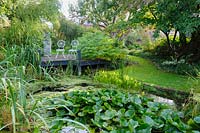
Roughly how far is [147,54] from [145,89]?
6.53m

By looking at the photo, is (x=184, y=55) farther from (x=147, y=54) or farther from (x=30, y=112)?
(x=30, y=112)

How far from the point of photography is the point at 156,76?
30.5ft

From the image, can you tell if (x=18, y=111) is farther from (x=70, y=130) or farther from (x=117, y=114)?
(x=117, y=114)

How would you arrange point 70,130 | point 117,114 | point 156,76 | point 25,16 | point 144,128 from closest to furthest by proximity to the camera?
point 144,128, point 70,130, point 117,114, point 156,76, point 25,16

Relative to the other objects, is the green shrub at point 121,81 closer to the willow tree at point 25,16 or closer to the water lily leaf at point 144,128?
the willow tree at point 25,16

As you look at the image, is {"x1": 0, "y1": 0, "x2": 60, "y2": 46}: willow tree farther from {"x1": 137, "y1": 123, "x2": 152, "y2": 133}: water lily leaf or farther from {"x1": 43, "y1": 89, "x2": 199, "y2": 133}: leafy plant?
{"x1": 137, "y1": 123, "x2": 152, "y2": 133}: water lily leaf

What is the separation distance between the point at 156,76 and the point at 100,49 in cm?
294

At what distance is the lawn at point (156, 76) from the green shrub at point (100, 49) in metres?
0.92

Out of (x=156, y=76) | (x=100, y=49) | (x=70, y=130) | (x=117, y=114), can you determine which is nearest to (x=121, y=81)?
(x=156, y=76)

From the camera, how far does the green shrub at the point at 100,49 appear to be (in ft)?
36.7

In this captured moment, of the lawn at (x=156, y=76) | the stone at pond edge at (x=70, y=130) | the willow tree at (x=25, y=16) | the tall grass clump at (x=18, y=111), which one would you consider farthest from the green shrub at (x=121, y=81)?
the tall grass clump at (x=18, y=111)

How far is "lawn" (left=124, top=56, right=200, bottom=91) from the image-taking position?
7650mm

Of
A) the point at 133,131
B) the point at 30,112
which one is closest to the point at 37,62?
the point at 30,112

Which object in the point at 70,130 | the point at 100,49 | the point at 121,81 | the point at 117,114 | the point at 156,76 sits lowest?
the point at 156,76
